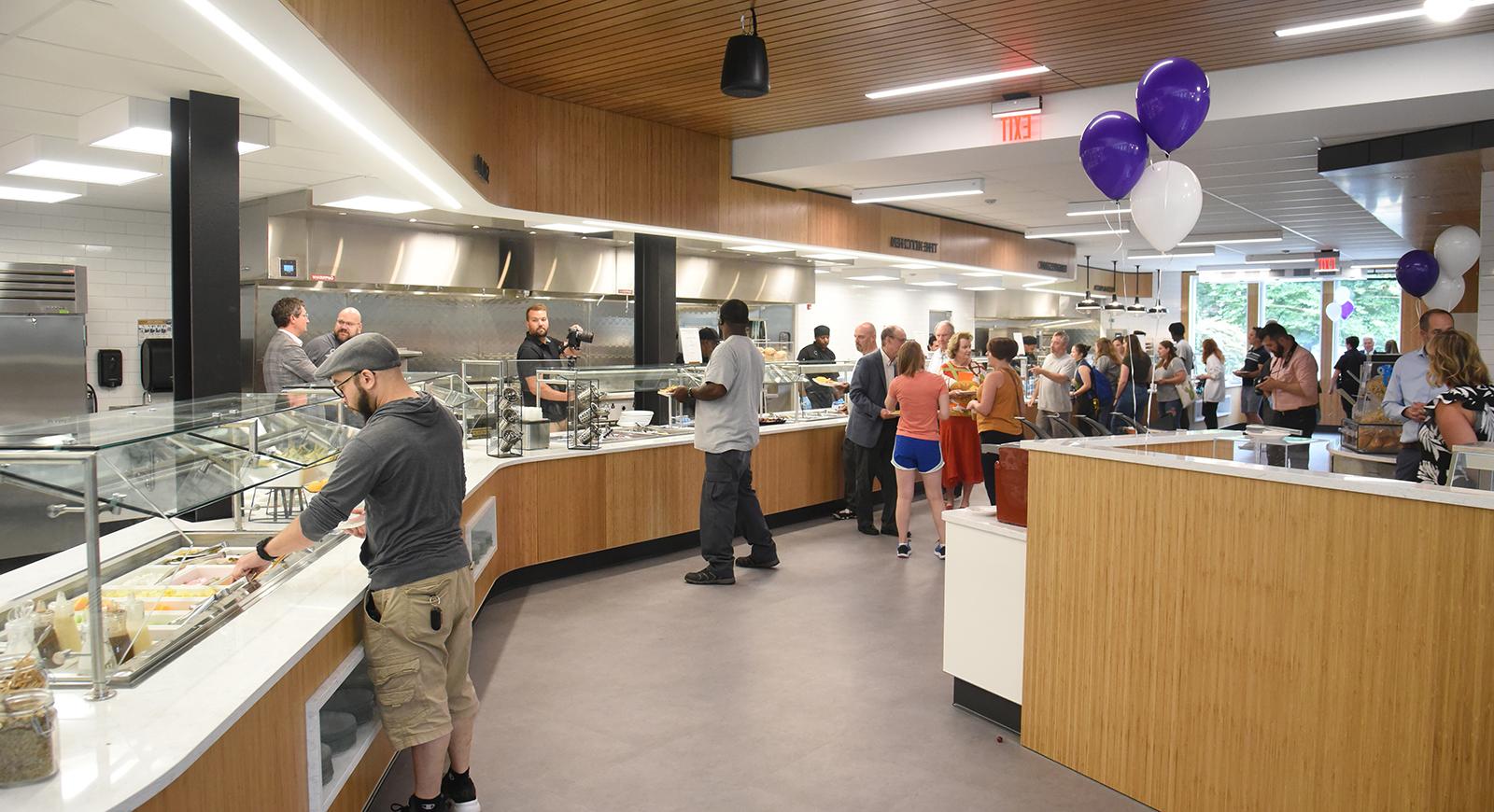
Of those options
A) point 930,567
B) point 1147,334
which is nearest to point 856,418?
point 930,567

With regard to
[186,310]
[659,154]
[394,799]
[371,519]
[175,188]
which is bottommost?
[394,799]

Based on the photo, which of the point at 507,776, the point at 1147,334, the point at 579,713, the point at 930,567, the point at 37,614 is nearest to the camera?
the point at 37,614

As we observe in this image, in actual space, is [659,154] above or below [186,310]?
above

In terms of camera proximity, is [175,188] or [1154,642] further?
[175,188]

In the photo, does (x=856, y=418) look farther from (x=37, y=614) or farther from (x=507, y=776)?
(x=37, y=614)

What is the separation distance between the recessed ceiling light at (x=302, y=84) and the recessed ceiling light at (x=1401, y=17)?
4873 millimetres

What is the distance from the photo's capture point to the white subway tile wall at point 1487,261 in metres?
6.98

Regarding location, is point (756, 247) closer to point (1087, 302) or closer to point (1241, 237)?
point (1241, 237)

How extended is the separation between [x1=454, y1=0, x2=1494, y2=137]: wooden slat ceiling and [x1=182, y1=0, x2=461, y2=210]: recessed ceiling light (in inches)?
33.2

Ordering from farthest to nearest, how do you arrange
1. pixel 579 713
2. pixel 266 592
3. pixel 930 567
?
1. pixel 930 567
2. pixel 579 713
3. pixel 266 592

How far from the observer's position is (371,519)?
287cm

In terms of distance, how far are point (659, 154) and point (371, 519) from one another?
212 inches

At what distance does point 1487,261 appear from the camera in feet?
23.2

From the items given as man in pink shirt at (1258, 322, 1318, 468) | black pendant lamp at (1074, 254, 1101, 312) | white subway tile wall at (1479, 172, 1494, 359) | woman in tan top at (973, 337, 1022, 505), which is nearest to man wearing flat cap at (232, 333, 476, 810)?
woman in tan top at (973, 337, 1022, 505)
